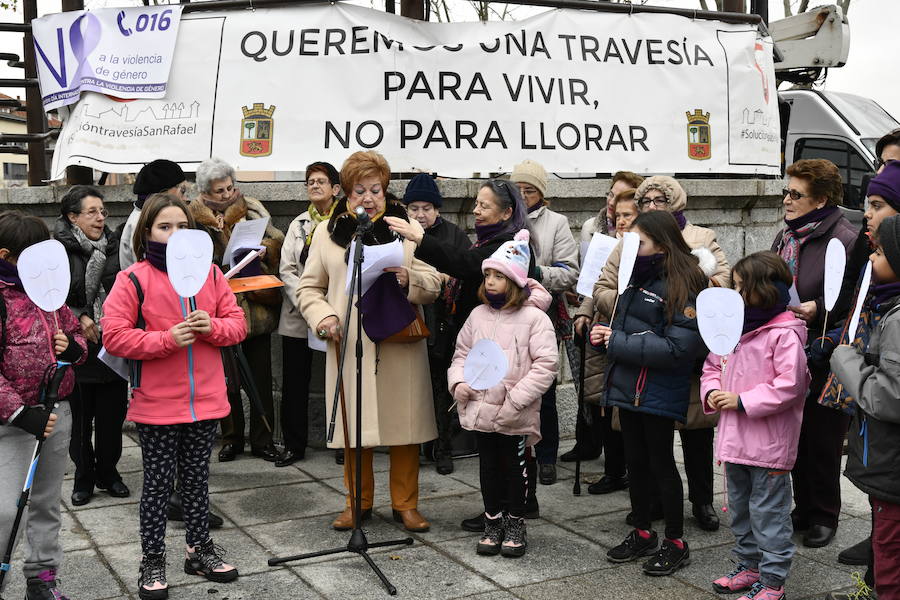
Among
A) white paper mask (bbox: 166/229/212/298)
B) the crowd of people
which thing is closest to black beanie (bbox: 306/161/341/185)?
the crowd of people

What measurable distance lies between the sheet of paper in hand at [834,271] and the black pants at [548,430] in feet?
6.13

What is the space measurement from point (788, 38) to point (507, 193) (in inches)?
465

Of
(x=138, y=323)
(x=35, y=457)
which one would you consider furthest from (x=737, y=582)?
(x=35, y=457)

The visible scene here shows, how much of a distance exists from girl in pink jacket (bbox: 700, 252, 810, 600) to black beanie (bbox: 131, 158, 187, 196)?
3.32 m

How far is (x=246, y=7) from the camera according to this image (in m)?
6.92

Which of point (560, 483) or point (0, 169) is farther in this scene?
point (0, 169)

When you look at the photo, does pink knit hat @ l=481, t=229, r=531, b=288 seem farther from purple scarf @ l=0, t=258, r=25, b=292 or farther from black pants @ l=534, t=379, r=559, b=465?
purple scarf @ l=0, t=258, r=25, b=292

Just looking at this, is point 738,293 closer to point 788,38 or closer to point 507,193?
point 507,193

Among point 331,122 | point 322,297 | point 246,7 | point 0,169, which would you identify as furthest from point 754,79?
point 0,169

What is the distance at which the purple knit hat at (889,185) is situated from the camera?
404 cm

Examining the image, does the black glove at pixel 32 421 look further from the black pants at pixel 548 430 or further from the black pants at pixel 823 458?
the black pants at pixel 823 458

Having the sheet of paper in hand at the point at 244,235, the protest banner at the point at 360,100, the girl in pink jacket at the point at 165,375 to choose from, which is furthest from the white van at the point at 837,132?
the girl in pink jacket at the point at 165,375

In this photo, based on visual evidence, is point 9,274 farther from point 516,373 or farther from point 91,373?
point 516,373

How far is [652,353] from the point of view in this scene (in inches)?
172
